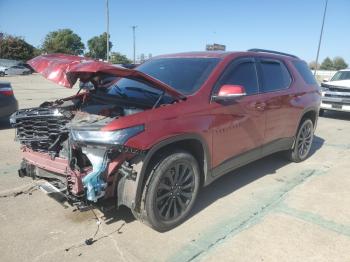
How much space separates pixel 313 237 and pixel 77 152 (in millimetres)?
2516

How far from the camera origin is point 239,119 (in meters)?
4.33

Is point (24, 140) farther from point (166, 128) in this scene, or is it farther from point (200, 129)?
point (200, 129)

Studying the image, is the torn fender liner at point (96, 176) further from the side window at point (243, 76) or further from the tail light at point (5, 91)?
the tail light at point (5, 91)

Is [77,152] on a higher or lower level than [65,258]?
higher

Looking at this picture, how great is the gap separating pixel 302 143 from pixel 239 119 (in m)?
2.44

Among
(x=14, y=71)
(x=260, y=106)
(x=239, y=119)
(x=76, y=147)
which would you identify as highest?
(x=260, y=106)

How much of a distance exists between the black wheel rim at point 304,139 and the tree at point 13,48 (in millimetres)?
64299

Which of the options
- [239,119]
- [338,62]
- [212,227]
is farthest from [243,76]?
[338,62]

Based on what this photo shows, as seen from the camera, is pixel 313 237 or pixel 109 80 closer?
pixel 313 237

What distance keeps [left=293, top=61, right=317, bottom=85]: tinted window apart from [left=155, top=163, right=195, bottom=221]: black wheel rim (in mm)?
3264

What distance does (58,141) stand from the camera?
3.65m

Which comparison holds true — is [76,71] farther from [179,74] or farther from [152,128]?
[179,74]

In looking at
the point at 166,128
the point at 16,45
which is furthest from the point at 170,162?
the point at 16,45

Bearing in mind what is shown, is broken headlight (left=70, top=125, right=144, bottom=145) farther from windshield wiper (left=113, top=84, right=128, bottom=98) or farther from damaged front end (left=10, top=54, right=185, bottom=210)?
windshield wiper (left=113, top=84, right=128, bottom=98)
